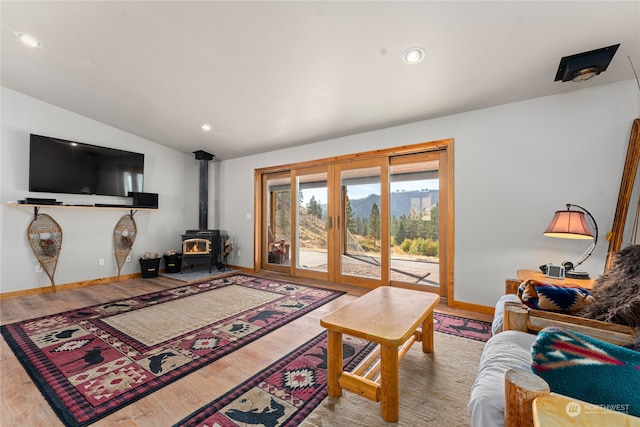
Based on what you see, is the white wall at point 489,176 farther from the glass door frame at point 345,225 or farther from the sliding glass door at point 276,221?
the sliding glass door at point 276,221

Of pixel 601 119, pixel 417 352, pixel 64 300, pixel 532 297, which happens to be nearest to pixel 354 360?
pixel 417 352

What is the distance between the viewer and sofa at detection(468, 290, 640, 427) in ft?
2.41

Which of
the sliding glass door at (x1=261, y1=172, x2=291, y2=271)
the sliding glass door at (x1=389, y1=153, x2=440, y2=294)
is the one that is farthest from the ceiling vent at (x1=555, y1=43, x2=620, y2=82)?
the sliding glass door at (x1=261, y1=172, x2=291, y2=271)

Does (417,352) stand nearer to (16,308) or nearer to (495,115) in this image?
(495,115)

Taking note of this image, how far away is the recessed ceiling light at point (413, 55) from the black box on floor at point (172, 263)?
204 inches

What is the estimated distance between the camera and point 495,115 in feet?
9.85

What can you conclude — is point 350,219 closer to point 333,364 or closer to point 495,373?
point 333,364

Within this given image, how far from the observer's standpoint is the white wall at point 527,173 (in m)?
2.48

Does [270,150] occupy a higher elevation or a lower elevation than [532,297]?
higher

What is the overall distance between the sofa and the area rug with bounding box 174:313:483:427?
52cm

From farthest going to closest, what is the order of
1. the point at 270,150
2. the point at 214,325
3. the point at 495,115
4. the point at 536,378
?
the point at 270,150
the point at 495,115
the point at 214,325
the point at 536,378

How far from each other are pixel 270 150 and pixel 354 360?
4123 millimetres

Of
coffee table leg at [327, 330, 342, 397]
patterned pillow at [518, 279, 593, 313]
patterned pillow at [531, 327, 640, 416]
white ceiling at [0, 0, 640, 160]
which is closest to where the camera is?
patterned pillow at [531, 327, 640, 416]

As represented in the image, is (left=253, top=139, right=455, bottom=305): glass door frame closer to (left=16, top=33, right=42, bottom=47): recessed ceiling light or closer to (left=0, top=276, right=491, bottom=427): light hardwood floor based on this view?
(left=0, top=276, right=491, bottom=427): light hardwood floor
